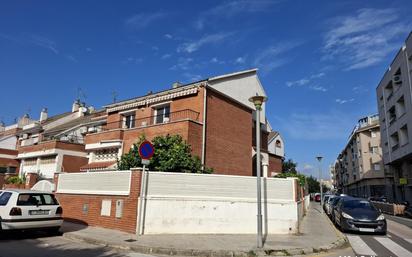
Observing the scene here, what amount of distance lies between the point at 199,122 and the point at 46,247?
40.1ft

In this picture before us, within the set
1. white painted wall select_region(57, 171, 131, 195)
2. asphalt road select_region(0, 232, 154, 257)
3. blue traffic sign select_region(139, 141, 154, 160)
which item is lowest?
asphalt road select_region(0, 232, 154, 257)

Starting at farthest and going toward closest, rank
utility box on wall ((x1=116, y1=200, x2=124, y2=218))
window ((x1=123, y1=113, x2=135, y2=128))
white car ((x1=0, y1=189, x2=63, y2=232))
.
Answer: window ((x1=123, y1=113, x2=135, y2=128)) → utility box on wall ((x1=116, y1=200, x2=124, y2=218)) → white car ((x1=0, y1=189, x2=63, y2=232))

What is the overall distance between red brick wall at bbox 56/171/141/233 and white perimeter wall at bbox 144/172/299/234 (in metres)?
0.51

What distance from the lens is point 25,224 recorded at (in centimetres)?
1105

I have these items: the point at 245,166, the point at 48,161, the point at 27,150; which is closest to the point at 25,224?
the point at 245,166

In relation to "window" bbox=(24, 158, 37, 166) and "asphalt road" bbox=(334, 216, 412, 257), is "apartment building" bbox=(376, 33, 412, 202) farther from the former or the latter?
"window" bbox=(24, 158, 37, 166)

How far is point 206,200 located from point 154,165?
406 cm

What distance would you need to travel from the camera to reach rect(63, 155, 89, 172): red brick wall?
29.1 m

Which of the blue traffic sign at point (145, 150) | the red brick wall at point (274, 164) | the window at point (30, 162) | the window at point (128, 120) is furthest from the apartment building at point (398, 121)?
the window at point (30, 162)

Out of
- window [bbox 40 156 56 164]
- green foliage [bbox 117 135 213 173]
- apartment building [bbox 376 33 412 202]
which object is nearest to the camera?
green foliage [bbox 117 135 213 173]

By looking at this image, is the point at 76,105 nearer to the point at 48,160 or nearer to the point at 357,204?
the point at 48,160

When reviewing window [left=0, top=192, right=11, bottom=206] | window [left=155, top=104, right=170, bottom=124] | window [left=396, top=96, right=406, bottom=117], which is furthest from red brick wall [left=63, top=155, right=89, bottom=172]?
window [left=396, top=96, right=406, bottom=117]

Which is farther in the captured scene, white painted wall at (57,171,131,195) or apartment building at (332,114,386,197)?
apartment building at (332,114,386,197)

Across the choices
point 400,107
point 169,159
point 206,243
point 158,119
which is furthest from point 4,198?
point 400,107
